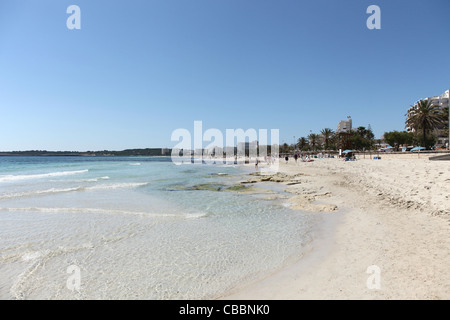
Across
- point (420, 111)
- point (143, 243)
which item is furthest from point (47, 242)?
point (420, 111)

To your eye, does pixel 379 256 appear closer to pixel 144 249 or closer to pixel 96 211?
pixel 144 249

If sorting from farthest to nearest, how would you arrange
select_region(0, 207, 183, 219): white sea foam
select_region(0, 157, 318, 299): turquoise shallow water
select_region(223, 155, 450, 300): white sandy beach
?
select_region(0, 207, 183, 219): white sea foam < select_region(0, 157, 318, 299): turquoise shallow water < select_region(223, 155, 450, 300): white sandy beach

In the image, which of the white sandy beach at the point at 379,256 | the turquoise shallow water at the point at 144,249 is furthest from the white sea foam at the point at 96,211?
the white sandy beach at the point at 379,256

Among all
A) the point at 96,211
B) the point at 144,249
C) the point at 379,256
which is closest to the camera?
the point at 379,256

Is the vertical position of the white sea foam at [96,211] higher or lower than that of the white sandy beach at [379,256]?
lower

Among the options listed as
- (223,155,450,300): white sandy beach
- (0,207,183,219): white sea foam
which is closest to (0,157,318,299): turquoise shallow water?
(0,207,183,219): white sea foam

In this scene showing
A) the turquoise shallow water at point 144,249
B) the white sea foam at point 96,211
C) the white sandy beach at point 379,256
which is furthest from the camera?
the white sea foam at point 96,211

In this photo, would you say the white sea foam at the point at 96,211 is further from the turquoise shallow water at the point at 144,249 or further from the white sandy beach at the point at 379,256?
the white sandy beach at the point at 379,256

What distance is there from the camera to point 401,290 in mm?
3822

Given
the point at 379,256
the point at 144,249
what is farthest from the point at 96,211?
the point at 379,256

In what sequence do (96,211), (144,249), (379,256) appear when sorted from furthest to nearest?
(96,211) → (144,249) → (379,256)

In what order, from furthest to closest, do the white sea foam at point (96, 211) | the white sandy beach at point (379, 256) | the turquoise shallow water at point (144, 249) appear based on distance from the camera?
the white sea foam at point (96, 211) < the turquoise shallow water at point (144, 249) < the white sandy beach at point (379, 256)

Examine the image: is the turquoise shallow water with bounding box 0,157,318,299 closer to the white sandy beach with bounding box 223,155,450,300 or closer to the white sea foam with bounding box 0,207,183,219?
the white sea foam with bounding box 0,207,183,219

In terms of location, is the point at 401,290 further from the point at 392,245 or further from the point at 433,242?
the point at 433,242
